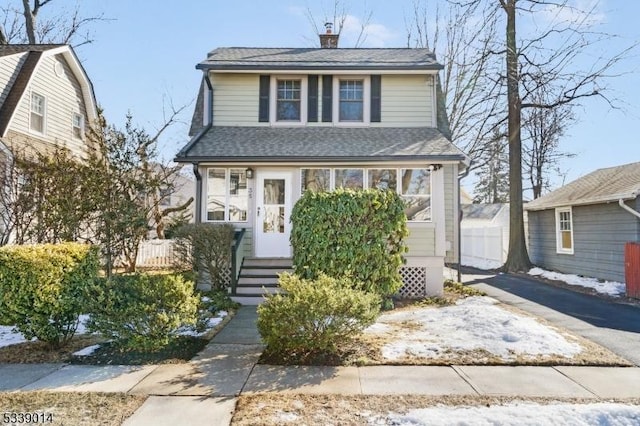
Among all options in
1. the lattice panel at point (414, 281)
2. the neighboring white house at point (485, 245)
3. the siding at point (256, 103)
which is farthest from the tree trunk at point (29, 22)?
the neighboring white house at point (485, 245)

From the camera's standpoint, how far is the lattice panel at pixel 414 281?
9922 mm

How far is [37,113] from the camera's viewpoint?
46.4 ft

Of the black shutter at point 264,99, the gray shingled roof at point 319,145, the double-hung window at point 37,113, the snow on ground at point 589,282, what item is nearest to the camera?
the gray shingled roof at point 319,145

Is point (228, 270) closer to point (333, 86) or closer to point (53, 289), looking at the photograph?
point (53, 289)

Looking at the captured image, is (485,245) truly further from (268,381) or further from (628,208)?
(268,381)

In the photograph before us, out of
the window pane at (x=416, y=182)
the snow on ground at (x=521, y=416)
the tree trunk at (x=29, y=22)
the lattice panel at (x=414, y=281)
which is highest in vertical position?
the tree trunk at (x=29, y=22)

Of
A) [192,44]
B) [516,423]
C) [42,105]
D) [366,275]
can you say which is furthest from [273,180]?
[42,105]

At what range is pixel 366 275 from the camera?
7844 mm

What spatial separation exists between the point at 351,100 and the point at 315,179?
9.93 feet

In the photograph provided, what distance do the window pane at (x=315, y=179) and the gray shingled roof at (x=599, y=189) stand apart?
8.76m

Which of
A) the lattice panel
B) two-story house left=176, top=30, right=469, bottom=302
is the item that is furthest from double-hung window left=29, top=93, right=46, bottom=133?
the lattice panel

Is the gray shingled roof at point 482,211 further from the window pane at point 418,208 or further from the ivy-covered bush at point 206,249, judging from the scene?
the ivy-covered bush at point 206,249

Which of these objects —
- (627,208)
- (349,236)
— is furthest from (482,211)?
(349,236)

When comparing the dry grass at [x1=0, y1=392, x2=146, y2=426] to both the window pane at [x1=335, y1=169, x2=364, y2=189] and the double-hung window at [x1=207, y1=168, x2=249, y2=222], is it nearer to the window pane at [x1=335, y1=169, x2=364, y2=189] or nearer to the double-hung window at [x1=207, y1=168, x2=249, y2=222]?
the double-hung window at [x1=207, y1=168, x2=249, y2=222]
